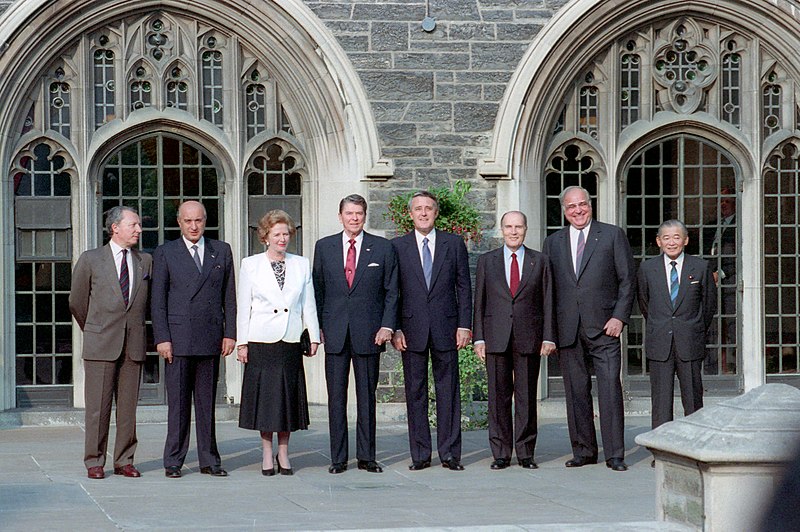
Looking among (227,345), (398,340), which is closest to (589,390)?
(398,340)

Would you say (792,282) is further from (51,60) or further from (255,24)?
(51,60)

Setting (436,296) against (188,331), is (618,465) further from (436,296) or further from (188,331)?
(188,331)

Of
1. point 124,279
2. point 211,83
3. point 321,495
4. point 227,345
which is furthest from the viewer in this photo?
point 211,83

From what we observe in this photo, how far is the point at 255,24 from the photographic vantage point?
11.6 metres

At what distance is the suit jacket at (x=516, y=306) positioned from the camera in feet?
28.1

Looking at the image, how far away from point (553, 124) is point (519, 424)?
417 centimetres

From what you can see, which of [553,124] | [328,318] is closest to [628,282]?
[328,318]

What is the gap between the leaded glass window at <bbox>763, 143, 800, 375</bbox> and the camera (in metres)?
12.4

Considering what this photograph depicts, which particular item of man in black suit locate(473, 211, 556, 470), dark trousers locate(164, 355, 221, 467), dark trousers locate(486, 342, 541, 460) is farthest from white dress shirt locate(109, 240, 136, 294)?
dark trousers locate(486, 342, 541, 460)

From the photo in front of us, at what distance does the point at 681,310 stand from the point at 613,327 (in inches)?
21.2

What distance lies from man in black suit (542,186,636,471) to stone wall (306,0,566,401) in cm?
289

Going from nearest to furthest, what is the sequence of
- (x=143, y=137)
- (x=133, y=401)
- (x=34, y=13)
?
1. (x=133, y=401)
2. (x=34, y=13)
3. (x=143, y=137)

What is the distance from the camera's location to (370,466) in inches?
328

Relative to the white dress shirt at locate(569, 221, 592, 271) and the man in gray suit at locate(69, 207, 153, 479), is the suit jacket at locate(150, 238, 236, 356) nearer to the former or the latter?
the man in gray suit at locate(69, 207, 153, 479)
